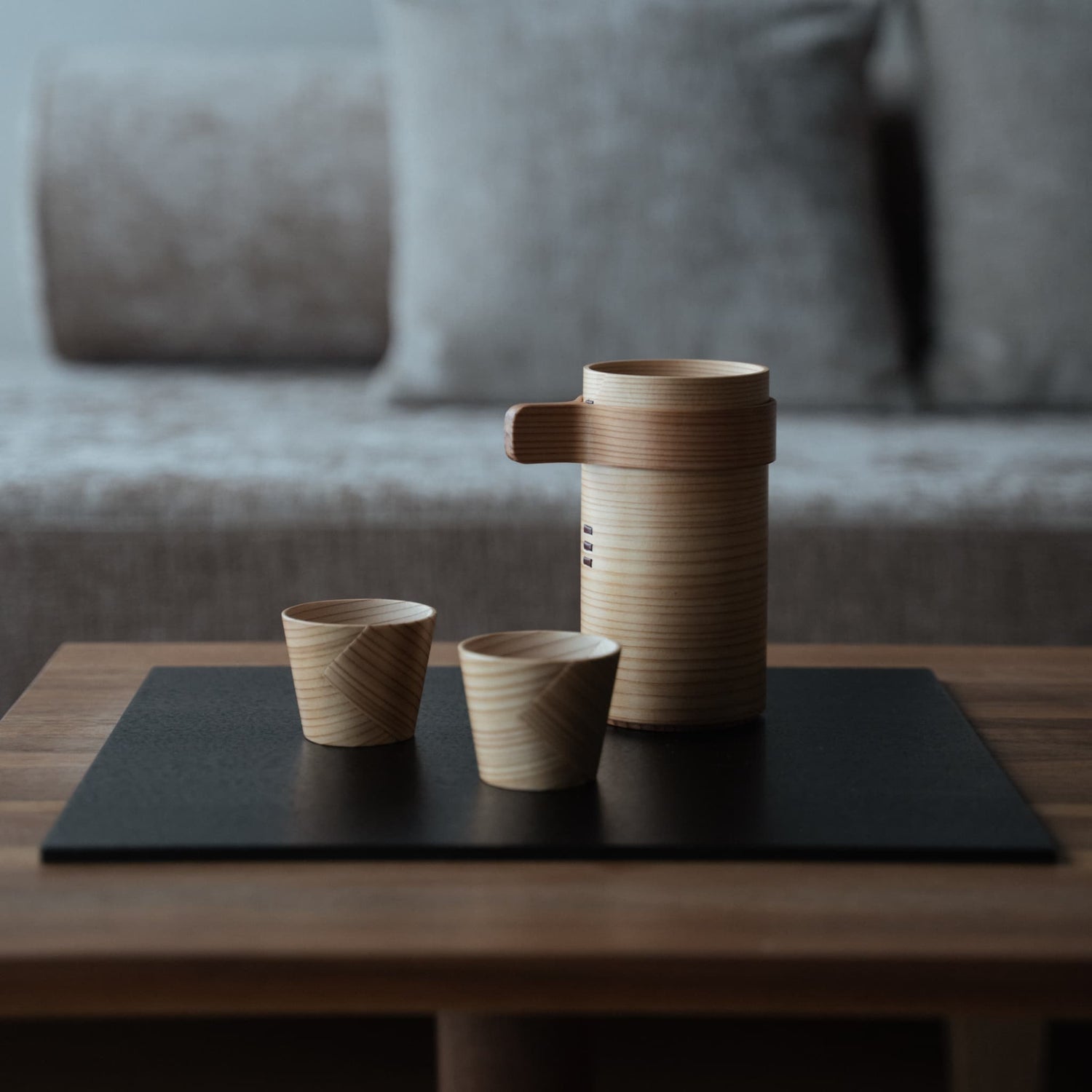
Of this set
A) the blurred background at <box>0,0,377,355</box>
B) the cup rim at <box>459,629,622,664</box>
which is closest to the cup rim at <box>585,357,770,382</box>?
the cup rim at <box>459,629,622,664</box>

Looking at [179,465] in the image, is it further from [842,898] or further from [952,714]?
[842,898]

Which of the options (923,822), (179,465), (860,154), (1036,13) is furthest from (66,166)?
(923,822)

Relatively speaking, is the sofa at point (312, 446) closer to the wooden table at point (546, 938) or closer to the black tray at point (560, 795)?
the black tray at point (560, 795)

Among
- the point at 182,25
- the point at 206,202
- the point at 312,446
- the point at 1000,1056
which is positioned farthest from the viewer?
the point at 182,25

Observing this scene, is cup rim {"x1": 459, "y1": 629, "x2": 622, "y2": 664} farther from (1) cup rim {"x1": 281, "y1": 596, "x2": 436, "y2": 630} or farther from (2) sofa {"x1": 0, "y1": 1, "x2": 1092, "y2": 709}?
(2) sofa {"x1": 0, "y1": 1, "x2": 1092, "y2": 709}

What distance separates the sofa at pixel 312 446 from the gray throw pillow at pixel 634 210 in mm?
49

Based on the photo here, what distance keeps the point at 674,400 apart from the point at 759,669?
14 centimetres

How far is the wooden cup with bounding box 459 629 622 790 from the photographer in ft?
1.87

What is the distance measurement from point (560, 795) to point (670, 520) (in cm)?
15

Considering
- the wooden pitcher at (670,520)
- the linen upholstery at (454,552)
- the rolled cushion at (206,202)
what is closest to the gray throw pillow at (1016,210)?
the linen upholstery at (454,552)

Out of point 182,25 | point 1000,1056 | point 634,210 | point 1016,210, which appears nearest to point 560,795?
point 1000,1056

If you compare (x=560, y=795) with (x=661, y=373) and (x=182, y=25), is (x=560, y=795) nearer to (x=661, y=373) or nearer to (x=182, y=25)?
(x=661, y=373)

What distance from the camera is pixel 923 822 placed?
0.56 m

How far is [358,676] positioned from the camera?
0.64 metres
